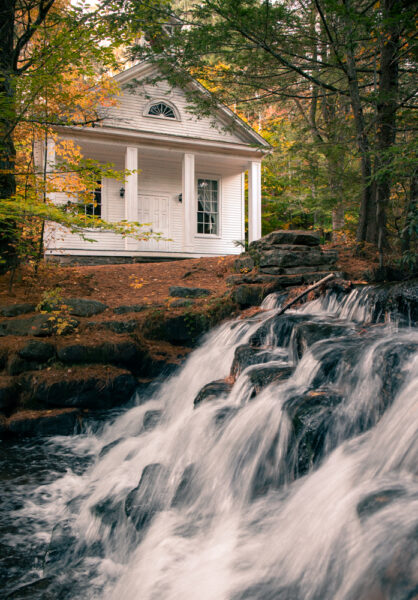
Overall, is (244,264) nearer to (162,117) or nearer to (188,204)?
(188,204)

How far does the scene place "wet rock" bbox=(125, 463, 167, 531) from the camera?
3.42m

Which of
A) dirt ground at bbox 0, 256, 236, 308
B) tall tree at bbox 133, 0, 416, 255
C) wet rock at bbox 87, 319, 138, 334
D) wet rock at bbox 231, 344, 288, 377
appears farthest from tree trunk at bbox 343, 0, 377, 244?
wet rock at bbox 87, 319, 138, 334

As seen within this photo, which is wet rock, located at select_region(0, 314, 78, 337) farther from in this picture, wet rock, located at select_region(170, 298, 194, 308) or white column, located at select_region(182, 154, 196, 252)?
white column, located at select_region(182, 154, 196, 252)

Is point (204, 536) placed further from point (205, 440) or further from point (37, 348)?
point (37, 348)

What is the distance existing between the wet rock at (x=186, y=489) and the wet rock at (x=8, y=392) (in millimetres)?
3192

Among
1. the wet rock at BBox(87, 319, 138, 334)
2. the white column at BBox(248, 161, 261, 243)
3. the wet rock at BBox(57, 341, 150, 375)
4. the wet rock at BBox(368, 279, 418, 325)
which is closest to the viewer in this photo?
the wet rock at BBox(368, 279, 418, 325)

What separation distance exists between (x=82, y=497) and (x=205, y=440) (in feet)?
4.23

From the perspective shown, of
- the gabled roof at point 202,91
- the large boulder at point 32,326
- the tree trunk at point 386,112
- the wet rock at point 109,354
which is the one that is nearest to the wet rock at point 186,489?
the wet rock at point 109,354

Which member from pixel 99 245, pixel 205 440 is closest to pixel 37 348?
pixel 205 440

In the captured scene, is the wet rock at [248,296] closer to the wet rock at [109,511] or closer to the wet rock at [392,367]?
the wet rock at [392,367]

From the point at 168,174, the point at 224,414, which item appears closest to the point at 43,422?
the point at 224,414

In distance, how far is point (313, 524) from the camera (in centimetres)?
253

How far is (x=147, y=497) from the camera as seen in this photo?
3.63 m

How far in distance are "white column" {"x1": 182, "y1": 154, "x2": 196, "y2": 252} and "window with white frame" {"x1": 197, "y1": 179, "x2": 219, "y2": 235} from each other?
174 centimetres
